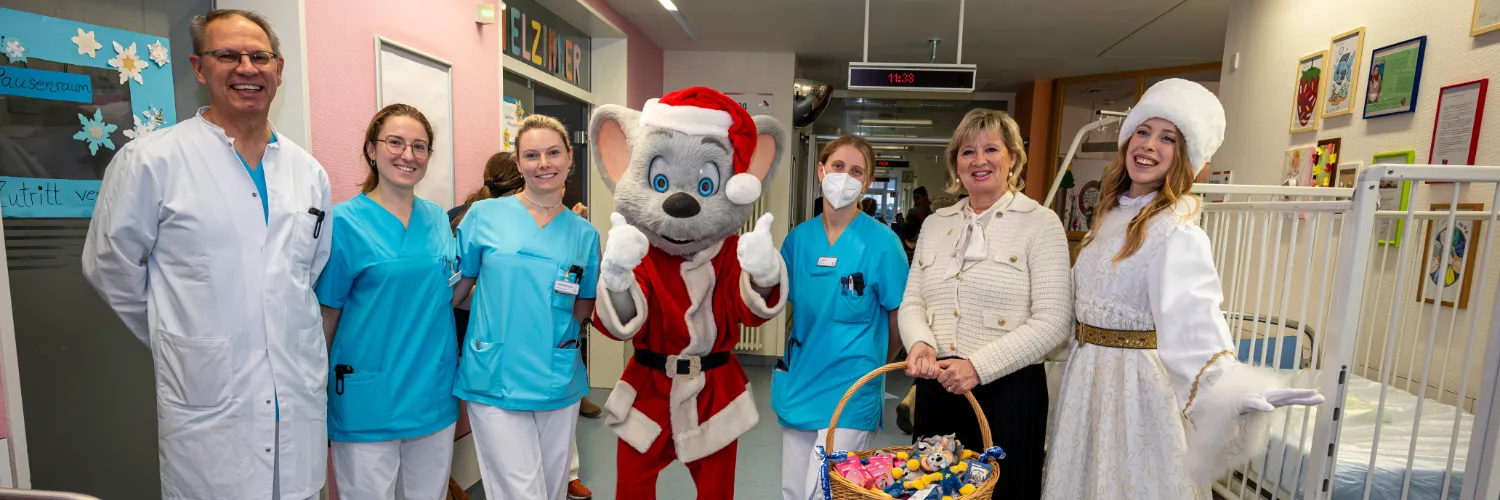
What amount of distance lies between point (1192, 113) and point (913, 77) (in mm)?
2927

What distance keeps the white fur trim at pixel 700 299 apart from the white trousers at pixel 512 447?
0.45 meters

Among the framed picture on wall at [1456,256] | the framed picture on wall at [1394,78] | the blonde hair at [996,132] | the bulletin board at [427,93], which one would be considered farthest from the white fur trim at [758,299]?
the framed picture on wall at [1394,78]

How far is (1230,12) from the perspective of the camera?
4.17 metres

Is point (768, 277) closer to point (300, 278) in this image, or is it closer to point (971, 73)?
point (300, 278)

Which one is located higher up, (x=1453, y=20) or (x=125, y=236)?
(x=1453, y=20)

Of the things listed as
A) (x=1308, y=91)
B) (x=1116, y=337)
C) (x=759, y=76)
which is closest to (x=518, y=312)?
(x=1116, y=337)

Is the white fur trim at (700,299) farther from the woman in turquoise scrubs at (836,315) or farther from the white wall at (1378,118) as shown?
the white wall at (1378,118)

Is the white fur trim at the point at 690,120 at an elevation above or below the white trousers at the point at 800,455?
above

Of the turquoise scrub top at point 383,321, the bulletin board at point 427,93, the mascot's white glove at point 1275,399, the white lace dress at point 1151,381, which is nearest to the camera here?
the mascot's white glove at point 1275,399

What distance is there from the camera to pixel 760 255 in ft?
5.67

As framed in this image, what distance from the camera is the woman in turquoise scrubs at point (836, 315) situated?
189 cm

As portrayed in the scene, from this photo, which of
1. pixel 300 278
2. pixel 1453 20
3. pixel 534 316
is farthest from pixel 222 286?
pixel 1453 20

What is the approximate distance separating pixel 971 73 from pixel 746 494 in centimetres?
288

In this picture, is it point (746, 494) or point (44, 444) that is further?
point (746, 494)
